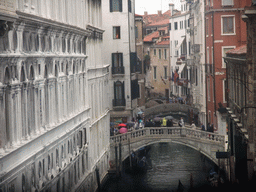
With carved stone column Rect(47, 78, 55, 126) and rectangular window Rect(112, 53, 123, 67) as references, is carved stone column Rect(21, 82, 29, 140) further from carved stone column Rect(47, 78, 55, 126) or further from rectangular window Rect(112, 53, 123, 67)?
rectangular window Rect(112, 53, 123, 67)

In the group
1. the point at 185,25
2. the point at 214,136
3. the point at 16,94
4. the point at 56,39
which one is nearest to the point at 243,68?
the point at 56,39

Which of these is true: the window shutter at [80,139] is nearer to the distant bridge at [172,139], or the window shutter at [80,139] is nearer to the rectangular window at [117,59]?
the distant bridge at [172,139]

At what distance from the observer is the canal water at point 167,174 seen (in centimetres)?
3553

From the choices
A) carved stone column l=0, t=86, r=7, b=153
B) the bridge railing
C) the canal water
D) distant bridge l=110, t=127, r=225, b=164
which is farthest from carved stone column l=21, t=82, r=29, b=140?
the bridge railing

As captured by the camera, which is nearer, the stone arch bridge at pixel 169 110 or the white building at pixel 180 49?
the stone arch bridge at pixel 169 110

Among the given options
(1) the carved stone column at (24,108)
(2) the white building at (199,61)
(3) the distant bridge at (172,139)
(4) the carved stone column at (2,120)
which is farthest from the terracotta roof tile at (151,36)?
(4) the carved stone column at (2,120)

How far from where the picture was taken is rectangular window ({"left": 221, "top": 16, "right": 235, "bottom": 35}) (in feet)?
136

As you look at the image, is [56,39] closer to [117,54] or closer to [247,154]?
[247,154]

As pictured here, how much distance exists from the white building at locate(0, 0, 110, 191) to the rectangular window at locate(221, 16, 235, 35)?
1055cm

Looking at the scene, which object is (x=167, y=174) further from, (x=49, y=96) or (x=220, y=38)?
(x=49, y=96)

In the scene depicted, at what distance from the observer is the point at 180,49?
77.8 meters

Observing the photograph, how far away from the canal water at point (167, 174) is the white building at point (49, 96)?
2523mm

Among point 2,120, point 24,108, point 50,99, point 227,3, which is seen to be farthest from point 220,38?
point 2,120

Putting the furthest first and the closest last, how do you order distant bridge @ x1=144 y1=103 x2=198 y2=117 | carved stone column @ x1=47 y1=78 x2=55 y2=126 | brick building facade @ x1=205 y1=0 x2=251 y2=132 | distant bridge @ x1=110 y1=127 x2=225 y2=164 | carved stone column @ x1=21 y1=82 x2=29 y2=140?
distant bridge @ x1=144 y1=103 x2=198 y2=117
brick building facade @ x1=205 y1=0 x2=251 y2=132
distant bridge @ x1=110 y1=127 x2=225 y2=164
carved stone column @ x1=47 y1=78 x2=55 y2=126
carved stone column @ x1=21 y1=82 x2=29 y2=140
